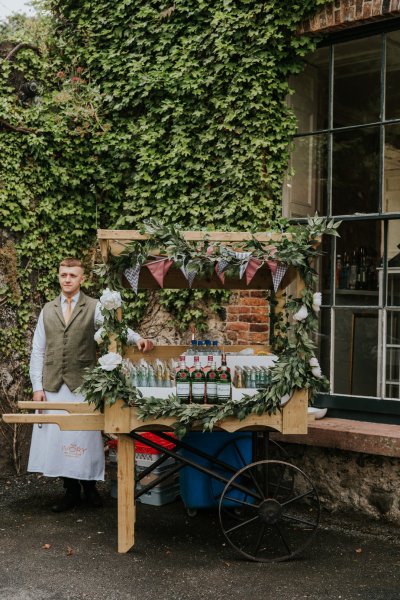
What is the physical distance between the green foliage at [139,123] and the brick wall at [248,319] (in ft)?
1.51

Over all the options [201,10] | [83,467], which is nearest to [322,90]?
[201,10]

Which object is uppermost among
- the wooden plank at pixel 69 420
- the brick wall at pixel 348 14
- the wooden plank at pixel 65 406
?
the brick wall at pixel 348 14

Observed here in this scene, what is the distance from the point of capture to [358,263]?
19.8ft

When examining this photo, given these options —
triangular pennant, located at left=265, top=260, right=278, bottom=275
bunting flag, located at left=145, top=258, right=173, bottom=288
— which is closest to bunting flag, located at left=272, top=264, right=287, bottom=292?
triangular pennant, located at left=265, top=260, right=278, bottom=275

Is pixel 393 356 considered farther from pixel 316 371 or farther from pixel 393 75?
pixel 393 75

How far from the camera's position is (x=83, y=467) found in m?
5.70

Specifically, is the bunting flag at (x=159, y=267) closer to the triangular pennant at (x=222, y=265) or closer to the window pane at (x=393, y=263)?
the triangular pennant at (x=222, y=265)

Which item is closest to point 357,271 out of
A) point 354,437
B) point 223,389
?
point 354,437

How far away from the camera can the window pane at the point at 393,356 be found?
5762mm

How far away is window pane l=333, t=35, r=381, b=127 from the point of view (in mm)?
5957

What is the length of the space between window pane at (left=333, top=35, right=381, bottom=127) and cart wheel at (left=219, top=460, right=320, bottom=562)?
3.07m

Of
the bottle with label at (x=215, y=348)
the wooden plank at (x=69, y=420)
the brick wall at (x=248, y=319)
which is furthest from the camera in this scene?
the brick wall at (x=248, y=319)

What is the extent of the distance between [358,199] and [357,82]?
101 centimetres

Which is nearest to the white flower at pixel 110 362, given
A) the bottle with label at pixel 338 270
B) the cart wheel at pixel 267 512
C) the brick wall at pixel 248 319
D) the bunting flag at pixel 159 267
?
the bunting flag at pixel 159 267
